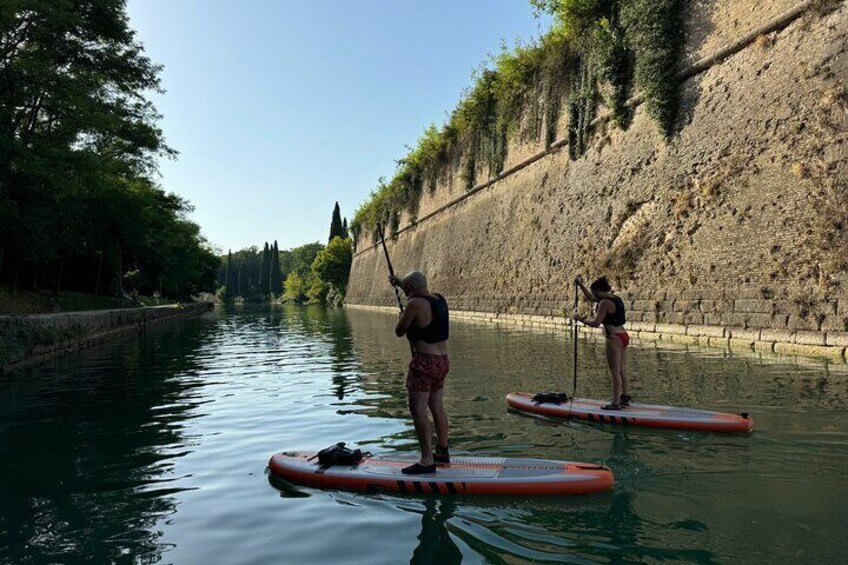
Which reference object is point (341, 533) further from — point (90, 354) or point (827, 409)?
point (90, 354)

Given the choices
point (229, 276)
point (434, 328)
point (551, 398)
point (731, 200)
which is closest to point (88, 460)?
point (434, 328)

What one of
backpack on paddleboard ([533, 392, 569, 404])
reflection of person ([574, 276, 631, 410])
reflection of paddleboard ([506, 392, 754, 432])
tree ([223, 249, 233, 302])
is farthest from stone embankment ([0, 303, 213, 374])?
tree ([223, 249, 233, 302])

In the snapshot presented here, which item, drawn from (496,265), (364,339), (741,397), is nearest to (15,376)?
(364,339)

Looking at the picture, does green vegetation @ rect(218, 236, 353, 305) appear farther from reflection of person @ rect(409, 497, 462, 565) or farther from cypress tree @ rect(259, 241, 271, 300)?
reflection of person @ rect(409, 497, 462, 565)

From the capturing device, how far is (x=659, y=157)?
19.0 metres

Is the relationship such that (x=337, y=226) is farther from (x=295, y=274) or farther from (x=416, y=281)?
(x=416, y=281)

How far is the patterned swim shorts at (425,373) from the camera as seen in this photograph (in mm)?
5293

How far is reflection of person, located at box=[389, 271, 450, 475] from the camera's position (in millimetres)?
5250

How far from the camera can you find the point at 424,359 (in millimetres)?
5324

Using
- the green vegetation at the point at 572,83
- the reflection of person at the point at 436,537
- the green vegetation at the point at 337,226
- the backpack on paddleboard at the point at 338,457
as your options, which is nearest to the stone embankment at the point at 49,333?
the backpack on paddleboard at the point at 338,457

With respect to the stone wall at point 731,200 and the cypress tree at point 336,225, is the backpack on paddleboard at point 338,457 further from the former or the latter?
the cypress tree at point 336,225

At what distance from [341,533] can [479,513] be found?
1046 mm

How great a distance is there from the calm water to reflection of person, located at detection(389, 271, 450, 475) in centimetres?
56

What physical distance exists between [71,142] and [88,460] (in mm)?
19622
